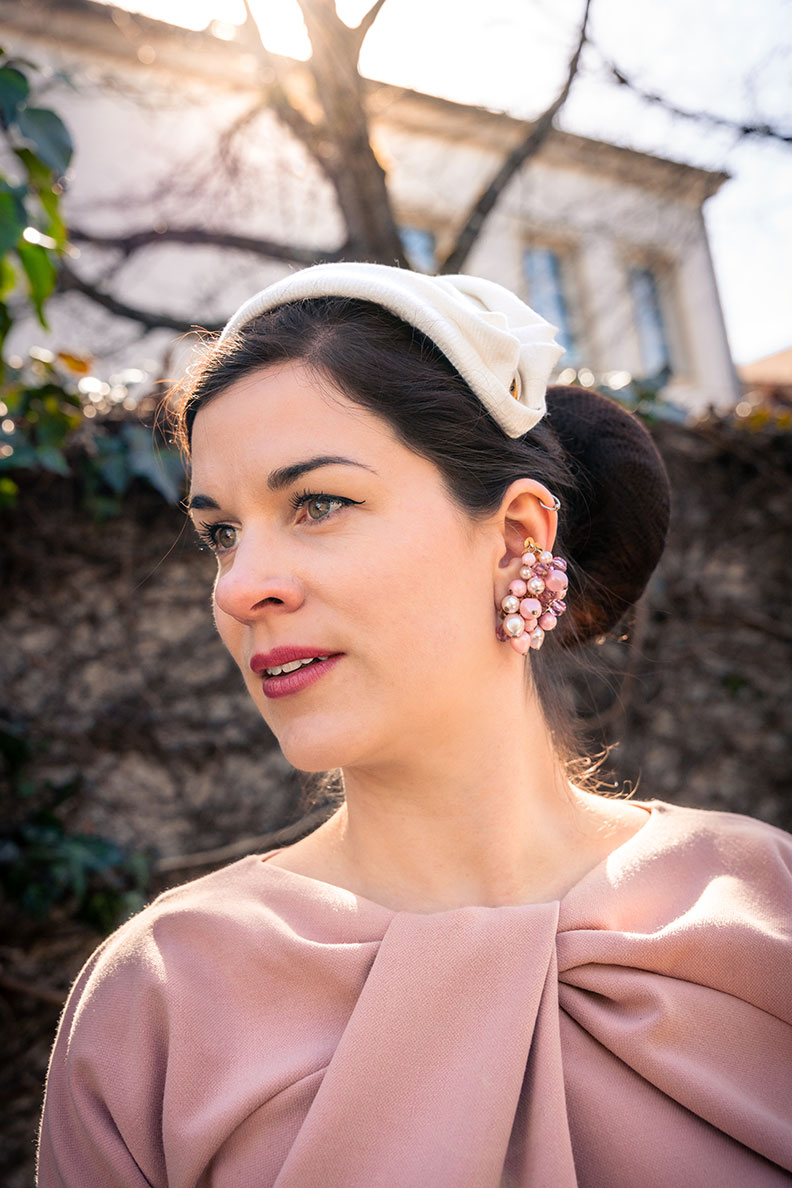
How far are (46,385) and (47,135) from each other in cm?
71

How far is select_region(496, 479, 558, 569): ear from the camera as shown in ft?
4.41

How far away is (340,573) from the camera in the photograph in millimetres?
1154

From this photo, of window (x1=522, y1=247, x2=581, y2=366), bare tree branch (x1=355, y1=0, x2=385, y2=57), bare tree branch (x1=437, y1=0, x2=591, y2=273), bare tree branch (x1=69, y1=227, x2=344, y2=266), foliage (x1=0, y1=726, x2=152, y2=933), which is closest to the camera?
foliage (x1=0, y1=726, x2=152, y2=933)

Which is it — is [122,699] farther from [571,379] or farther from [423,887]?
[571,379]

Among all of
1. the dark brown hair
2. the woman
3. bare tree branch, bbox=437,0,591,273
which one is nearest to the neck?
the woman

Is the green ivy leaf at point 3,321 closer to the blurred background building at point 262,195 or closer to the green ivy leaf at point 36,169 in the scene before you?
the green ivy leaf at point 36,169

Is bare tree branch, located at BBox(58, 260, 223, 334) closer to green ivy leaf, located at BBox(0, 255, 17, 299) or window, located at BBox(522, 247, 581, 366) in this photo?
green ivy leaf, located at BBox(0, 255, 17, 299)

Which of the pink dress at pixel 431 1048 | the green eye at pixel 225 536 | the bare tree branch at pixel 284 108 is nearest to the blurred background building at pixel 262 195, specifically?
the bare tree branch at pixel 284 108

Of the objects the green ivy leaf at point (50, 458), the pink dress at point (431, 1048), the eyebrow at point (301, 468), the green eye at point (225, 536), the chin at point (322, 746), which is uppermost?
the green ivy leaf at point (50, 458)

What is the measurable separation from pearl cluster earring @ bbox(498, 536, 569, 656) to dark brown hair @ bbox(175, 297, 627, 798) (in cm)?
12

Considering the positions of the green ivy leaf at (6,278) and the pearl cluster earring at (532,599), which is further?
the green ivy leaf at (6,278)

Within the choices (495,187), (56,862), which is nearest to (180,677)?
(56,862)

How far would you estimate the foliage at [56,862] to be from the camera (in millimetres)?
2404

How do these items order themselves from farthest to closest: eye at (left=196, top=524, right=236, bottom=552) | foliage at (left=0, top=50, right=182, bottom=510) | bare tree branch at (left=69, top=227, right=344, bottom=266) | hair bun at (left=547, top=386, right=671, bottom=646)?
bare tree branch at (left=69, top=227, right=344, bottom=266) < foliage at (left=0, top=50, right=182, bottom=510) < hair bun at (left=547, top=386, right=671, bottom=646) < eye at (left=196, top=524, right=236, bottom=552)
